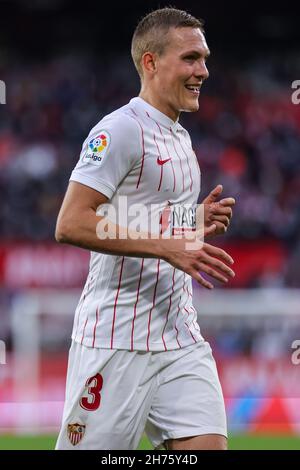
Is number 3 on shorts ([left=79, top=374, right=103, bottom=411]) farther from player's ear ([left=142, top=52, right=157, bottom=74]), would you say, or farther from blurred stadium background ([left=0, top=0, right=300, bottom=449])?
blurred stadium background ([left=0, top=0, right=300, bottom=449])

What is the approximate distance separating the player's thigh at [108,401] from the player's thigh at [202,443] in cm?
16

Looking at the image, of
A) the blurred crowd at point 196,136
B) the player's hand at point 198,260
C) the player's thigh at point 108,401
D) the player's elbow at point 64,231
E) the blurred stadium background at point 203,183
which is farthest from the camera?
the blurred crowd at point 196,136

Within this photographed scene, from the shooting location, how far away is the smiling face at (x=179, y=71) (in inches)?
153

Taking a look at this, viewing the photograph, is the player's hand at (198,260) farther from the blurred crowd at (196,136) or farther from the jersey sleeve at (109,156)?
the blurred crowd at (196,136)

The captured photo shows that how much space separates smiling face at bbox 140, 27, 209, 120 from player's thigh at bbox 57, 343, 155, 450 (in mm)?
1034

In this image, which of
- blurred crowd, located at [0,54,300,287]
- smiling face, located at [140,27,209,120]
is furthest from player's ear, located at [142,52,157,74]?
blurred crowd, located at [0,54,300,287]

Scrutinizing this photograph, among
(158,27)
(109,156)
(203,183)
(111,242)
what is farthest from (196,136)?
(111,242)

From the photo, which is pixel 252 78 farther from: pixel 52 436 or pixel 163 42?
pixel 163 42

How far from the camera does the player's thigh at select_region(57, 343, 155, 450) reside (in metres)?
3.65

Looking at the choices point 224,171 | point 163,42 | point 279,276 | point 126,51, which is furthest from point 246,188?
point 163,42

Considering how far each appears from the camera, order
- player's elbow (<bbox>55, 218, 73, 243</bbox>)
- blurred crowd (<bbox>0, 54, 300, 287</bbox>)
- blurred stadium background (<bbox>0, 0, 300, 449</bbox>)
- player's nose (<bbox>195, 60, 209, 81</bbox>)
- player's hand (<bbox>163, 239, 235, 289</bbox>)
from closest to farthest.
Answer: player's hand (<bbox>163, 239, 235, 289</bbox>), player's elbow (<bbox>55, 218, 73, 243</bbox>), player's nose (<bbox>195, 60, 209, 81</bbox>), blurred stadium background (<bbox>0, 0, 300, 449</bbox>), blurred crowd (<bbox>0, 54, 300, 287</bbox>)

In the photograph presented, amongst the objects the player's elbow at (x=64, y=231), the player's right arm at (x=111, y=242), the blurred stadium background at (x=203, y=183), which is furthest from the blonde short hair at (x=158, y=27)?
the blurred stadium background at (x=203, y=183)

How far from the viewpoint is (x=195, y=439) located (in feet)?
12.0
